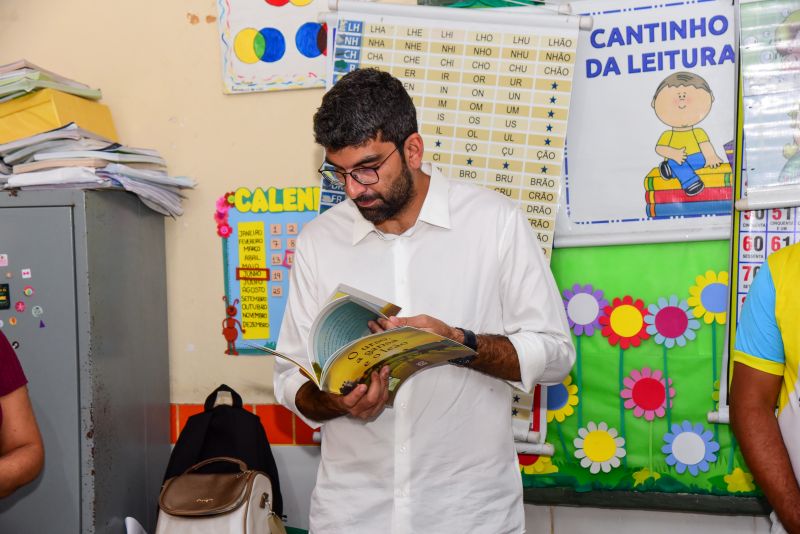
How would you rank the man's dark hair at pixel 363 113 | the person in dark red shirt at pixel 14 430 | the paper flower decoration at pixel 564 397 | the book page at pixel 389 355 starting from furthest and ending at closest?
the paper flower decoration at pixel 564 397 < the person in dark red shirt at pixel 14 430 < the man's dark hair at pixel 363 113 < the book page at pixel 389 355

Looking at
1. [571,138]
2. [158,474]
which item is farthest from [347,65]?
[158,474]

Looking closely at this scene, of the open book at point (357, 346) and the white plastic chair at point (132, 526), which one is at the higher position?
the open book at point (357, 346)

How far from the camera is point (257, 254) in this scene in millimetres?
2732

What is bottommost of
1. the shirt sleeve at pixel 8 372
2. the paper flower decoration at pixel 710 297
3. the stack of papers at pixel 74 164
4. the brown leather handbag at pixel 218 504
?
the brown leather handbag at pixel 218 504

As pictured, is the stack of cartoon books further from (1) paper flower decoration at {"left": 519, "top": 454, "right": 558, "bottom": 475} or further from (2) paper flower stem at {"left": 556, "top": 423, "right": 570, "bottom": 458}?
(1) paper flower decoration at {"left": 519, "top": 454, "right": 558, "bottom": 475}

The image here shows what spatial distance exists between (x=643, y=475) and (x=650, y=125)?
102 centimetres

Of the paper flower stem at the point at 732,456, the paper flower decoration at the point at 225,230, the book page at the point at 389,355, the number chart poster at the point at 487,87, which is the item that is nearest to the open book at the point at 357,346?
the book page at the point at 389,355

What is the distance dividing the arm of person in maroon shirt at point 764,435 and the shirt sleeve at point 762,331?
2cm

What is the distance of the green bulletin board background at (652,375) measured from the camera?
236cm

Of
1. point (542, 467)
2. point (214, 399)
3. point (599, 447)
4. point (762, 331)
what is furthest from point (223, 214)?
point (762, 331)

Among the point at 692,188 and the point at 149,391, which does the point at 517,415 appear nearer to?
the point at 692,188

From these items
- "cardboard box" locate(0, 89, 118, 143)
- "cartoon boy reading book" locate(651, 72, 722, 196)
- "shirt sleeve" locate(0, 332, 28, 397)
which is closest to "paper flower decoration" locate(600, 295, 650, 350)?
"cartoon boy reading book" locate(651, 72, 722, 196)

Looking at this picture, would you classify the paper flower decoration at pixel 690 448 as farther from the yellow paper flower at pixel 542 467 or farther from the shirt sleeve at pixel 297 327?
the shirt sleeve at pixel 297 327

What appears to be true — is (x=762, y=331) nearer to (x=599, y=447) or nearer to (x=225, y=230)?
(x=599, y=447)
